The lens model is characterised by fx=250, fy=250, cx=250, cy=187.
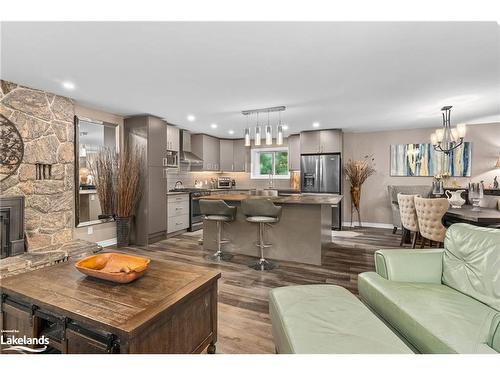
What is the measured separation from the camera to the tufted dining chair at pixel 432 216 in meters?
3.25

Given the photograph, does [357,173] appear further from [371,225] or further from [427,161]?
[427,161]

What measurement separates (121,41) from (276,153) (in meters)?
5.44

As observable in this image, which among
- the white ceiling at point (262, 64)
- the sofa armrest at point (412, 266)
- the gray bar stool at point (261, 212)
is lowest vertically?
the sofa armrest at point (412, 266)

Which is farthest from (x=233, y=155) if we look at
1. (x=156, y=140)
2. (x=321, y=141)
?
(x=156, y=140)

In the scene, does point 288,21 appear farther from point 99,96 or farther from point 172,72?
point 99,96

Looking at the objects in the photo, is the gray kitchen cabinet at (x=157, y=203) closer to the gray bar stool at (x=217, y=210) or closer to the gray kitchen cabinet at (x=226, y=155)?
the gray bar stool at (x=217, y=210)

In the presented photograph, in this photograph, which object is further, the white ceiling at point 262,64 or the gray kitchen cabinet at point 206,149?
the gray kitchen cabinet at point 206,149

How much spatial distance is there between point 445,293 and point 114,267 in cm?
226

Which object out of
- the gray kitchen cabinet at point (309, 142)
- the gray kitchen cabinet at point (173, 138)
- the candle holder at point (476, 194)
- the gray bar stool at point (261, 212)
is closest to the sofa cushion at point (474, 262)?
the gray bar stool at point (261, 212)

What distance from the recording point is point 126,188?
4438mm

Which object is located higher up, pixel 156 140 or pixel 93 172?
pixel 156 140

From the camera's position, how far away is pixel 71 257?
318 centimetres

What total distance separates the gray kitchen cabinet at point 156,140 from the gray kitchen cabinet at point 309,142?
3.24 metres
